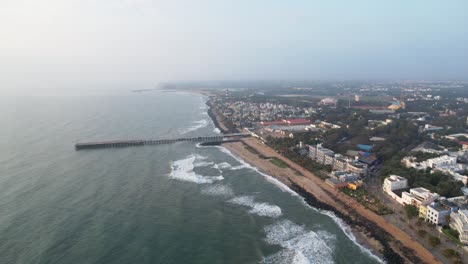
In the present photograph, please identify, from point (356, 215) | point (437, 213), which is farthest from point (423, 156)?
point (356, 215)

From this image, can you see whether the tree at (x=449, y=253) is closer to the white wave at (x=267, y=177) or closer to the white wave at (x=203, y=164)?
the white wave at (x=267, y=177)

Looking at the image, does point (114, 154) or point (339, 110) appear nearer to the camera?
point (114, 154)

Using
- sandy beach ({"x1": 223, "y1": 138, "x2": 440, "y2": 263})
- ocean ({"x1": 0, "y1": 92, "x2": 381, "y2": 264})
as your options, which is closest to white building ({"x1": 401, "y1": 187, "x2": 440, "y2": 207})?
sandy beach ({"x1": 223, "y1": 138, "x2": 440, "y2": 263})

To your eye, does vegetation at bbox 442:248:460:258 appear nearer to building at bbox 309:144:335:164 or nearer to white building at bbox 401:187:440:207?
white building at bbox 401:187:440:207

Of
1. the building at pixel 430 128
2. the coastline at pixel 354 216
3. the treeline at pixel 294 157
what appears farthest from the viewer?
the building at pixel 430 128

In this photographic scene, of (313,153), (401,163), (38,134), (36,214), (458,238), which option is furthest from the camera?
(38,134)

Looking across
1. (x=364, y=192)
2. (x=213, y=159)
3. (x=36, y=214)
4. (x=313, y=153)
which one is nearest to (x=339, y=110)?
(x=313, y=153)

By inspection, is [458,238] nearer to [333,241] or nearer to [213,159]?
[333,241]

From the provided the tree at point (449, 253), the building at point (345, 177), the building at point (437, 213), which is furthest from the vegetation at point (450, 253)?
the building at point (345, 177)
